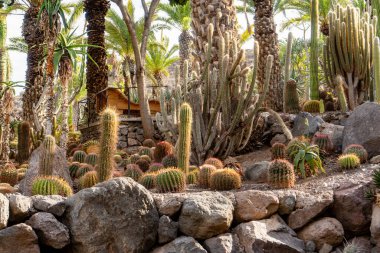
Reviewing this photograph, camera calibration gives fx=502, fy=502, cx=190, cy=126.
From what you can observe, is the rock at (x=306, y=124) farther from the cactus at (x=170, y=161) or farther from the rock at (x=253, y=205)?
the rock at (x=253, y=205)

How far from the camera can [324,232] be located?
5.89 meters

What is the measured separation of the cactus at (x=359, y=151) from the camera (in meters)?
7.20

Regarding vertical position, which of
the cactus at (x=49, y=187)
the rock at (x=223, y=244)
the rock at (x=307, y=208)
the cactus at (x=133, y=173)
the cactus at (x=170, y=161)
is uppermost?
the cactus at (x=170, y=161)

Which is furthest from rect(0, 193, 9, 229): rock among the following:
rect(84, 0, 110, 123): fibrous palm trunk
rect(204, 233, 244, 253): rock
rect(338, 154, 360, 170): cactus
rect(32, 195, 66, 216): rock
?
rect(84, 0, 110, 123): fibrous palm trunk

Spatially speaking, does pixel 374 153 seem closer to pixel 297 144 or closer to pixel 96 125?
pixel 297 144

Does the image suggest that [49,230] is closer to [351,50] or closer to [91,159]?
[91,159]

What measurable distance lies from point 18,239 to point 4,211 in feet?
1.02

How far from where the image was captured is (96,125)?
13016 mm

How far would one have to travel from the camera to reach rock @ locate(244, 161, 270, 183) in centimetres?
717

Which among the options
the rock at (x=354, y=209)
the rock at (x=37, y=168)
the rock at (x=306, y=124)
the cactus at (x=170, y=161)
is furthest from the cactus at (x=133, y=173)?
the rock at (x=306, y=124)

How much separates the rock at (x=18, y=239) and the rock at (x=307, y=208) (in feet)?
9.77

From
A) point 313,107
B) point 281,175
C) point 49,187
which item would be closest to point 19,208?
point 49,187

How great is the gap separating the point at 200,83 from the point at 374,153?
3.05 m

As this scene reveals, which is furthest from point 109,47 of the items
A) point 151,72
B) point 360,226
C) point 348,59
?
point 360,226
